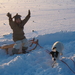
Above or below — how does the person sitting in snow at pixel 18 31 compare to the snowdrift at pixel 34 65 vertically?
above

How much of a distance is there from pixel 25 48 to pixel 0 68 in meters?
1.39

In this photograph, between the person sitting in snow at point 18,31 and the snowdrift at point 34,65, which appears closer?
the snowdrift at point 34,65

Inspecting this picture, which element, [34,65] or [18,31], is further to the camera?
[18,31]

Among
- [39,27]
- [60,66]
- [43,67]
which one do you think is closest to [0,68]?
[43,67]

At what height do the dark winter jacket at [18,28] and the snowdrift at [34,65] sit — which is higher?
the dark winter jacket at [18,28]

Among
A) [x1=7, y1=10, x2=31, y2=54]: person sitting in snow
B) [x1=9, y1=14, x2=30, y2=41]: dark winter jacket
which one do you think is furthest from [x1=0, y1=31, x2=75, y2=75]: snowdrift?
[x1=9, y1=14, x2=30, y2=41]: dark winter jacket

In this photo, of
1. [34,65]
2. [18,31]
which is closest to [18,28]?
[18,31]

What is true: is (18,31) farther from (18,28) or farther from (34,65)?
(34,65)

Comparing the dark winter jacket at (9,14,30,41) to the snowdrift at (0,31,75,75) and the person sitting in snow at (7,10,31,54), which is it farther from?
the snowdrift at (0,31,75,75)

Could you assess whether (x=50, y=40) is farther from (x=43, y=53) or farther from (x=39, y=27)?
(x=39, y=27)

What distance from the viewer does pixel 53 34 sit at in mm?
5145

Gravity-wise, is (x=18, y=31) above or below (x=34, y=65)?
above

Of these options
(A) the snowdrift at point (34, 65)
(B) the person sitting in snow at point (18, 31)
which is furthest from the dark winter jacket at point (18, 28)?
(A) the snowdrift at point (34, 65)

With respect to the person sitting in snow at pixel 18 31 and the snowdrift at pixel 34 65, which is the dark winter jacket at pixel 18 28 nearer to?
the person sitting in snow at pixel 18 31
